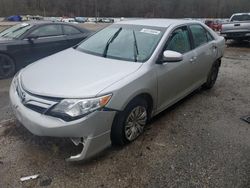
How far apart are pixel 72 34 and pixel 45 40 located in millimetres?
966

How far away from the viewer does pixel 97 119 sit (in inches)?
102

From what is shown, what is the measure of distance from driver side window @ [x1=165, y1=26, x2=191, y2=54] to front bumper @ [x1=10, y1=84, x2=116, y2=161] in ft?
5.03

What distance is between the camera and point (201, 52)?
4438 millimetres

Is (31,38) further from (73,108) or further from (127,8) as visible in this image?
(127,8)

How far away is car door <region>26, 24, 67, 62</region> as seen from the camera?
6539 mm

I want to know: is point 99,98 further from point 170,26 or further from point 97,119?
point 170,26

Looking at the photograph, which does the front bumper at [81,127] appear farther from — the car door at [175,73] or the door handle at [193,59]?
the door handle at [193,59]

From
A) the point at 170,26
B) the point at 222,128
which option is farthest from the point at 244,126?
the point at 170,26

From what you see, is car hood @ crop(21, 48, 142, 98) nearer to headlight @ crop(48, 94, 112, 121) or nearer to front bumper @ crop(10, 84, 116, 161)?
headlight @ crop(48, 94, 112, 121)

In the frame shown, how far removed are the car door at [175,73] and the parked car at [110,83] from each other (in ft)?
0.04

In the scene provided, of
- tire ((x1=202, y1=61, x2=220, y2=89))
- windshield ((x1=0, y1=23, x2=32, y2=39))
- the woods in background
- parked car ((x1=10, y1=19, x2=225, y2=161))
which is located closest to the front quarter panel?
parked car ((x1=10, y1=19, x2=225, y2=161))

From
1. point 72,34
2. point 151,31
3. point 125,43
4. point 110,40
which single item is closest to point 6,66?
point 72,34

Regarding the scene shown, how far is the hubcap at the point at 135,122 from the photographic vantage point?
122 inches

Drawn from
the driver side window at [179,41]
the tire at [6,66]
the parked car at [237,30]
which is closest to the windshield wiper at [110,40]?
the driver side window at [179,41]
